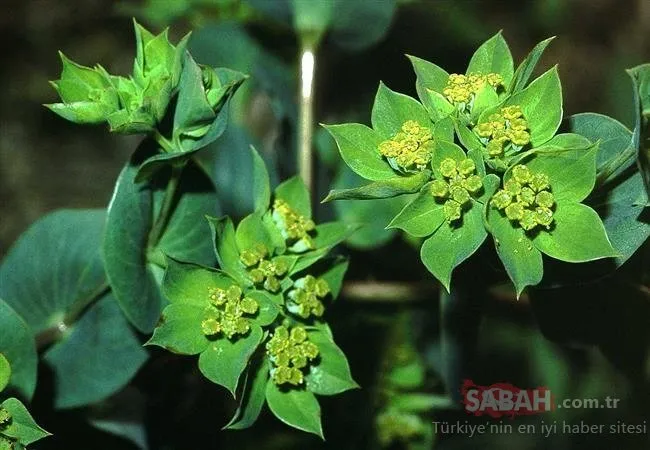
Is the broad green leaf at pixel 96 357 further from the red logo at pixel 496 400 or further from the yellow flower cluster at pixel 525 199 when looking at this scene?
the yellow flower cluster at pixel 525 199

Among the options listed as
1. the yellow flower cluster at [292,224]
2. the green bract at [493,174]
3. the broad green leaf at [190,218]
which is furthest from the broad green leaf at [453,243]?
the broad green leaf at [190,218]

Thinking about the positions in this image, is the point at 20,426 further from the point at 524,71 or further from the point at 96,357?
the point at 524,71

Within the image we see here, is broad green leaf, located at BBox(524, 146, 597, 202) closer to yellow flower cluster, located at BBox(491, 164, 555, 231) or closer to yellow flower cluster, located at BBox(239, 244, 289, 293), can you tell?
yellow flower cluster, located at BBox(491, 164, 555, 231)

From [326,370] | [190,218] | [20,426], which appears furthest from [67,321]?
[326,370]

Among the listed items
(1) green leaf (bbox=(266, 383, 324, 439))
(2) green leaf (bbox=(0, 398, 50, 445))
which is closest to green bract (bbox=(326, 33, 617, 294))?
(1) green leaf (bbox=(266, 383, 324, 439))

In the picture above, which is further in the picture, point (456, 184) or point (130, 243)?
point (130, 243)

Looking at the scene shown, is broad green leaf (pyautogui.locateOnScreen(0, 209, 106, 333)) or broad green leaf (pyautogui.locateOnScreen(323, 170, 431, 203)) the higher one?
broad green leaf (pyautogui.locateOnScreen(0, 209, 106, 333))
